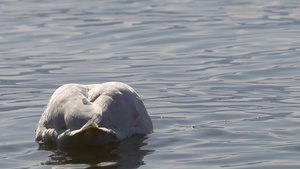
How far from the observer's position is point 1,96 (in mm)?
10641

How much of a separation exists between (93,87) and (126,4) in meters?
13.0

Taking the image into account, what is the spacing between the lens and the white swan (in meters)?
7.34

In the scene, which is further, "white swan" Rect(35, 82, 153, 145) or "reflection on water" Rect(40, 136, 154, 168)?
"white swan" Rect(35, 82, 153, 145)

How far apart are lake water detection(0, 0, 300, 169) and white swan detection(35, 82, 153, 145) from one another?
141mm

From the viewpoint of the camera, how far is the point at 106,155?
291 inches

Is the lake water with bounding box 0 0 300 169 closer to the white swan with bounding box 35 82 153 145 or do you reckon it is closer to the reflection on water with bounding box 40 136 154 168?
the reflection on water with bounding box 40 136 154 168

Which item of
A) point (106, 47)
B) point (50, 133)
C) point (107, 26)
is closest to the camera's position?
point (50, 133)

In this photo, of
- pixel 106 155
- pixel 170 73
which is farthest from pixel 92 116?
pixel 170 73

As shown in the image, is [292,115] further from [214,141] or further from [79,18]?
[79,18]

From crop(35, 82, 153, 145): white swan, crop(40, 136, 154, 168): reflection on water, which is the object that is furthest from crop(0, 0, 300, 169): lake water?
crop(35, 82, 153, 145): white swan

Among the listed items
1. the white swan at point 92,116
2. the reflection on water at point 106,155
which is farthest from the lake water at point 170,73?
the white swan at point 92,116

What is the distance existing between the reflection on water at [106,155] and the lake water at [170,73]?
1cm

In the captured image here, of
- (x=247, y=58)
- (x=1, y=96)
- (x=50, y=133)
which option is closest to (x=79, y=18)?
(x=247, y=58)

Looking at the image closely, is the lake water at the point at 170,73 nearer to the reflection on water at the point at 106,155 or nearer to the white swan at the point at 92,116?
the reflection on water at the point at 106,155
